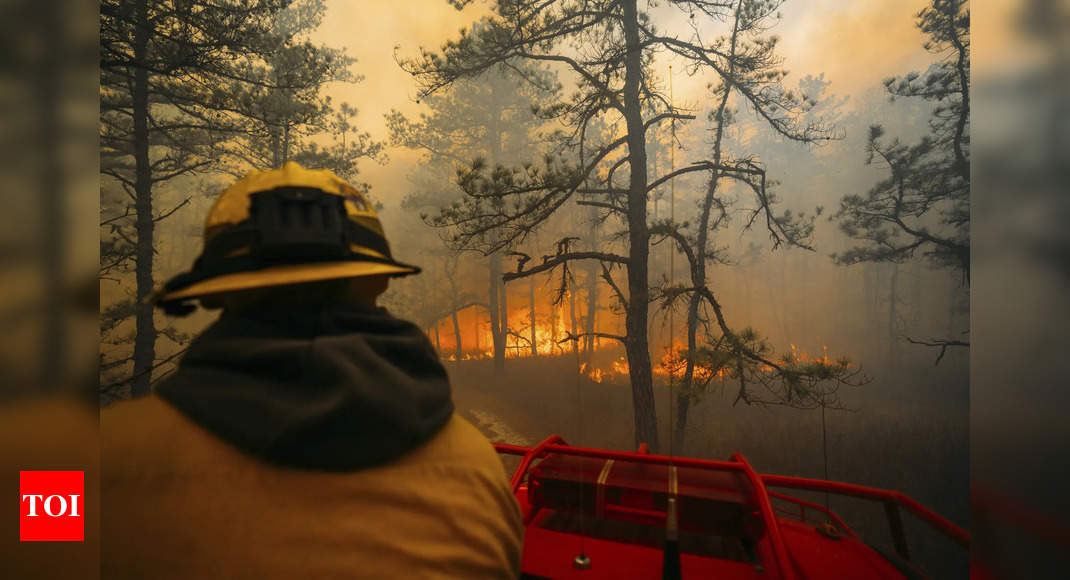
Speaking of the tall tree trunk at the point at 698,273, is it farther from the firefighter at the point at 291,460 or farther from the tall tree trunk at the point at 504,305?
the firefighter at the point at 291,460

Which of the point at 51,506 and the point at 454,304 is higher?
the point at 454,304

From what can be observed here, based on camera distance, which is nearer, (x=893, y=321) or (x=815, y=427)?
(x=893, y=321)

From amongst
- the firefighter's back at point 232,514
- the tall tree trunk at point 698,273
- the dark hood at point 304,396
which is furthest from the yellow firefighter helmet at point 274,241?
the tall tree trunk at point 698,273

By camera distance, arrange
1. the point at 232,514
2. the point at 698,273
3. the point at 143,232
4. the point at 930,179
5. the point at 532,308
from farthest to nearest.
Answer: the point at 532,308 < the point at 698,273 < the point at 143,232 < the point at 930,179 < the point at 232,514

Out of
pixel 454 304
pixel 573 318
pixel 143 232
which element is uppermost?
pixel 143 232

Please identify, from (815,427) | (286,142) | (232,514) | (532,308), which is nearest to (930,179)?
(815,427)

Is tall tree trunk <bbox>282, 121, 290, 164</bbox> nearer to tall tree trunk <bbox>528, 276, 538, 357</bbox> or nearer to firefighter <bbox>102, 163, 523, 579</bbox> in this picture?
tall tree trunk <bbox>528, 276, 538, 357</bbox>

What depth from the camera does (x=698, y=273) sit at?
7.04ft

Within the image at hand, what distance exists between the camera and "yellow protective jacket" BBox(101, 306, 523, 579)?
60 cm

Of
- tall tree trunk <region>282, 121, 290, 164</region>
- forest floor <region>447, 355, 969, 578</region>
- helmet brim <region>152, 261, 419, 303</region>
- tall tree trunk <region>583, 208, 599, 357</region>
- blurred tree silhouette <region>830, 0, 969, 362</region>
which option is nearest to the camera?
helmet brim <region>152, 261, 419, 303</region>

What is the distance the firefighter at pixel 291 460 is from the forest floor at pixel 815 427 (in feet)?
5.38

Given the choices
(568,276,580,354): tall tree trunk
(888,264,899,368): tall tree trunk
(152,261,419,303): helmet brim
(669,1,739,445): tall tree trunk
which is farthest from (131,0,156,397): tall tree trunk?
(888,264,899,368): tall tree trunk

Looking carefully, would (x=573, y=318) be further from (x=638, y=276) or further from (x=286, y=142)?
(x=286, y=142)

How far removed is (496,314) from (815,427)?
202 centimetres
